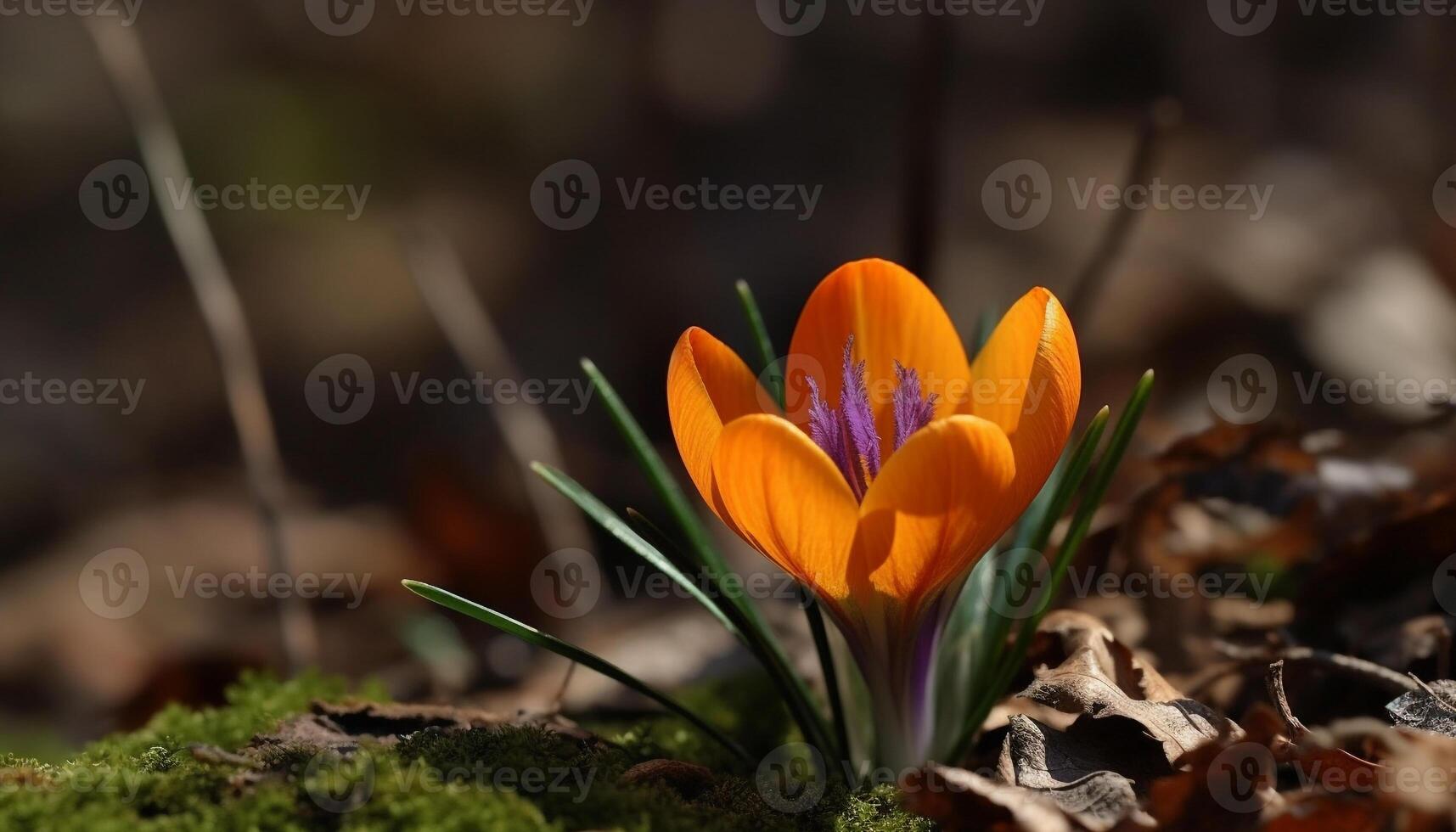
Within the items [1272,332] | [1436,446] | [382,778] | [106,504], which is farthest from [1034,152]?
[382,778]

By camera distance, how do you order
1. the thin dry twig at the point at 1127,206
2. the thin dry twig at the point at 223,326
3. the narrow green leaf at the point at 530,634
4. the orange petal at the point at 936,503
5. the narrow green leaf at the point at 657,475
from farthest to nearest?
1. the thin dry twig at the point at 223,326
2. the thin dry twig at the point at 1127,206
3. the narrow green leaf at the point at 657,475
4. the narrow green leaf at the point at 530,634
5. the orange petal at the point at 936,503

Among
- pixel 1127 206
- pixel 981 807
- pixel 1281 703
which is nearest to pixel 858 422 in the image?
pixel 981 807

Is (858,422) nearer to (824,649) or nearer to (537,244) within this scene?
(824,649)

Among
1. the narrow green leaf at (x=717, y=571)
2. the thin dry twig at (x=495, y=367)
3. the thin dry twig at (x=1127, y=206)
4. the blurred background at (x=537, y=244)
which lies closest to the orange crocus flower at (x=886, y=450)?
the narrow green leaf at (x=717, y=571)

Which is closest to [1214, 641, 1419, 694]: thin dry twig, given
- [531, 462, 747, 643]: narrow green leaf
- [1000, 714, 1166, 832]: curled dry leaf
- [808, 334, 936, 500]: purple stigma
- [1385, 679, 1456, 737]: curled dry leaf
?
[1385, 679, 1456, 737]: curled dry leaf

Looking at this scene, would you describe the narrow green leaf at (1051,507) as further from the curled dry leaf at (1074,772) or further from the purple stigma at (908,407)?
the purple stigma at (908,407)

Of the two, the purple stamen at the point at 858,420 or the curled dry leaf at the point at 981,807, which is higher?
the purple stamen at the point at 858,420
